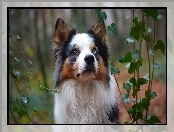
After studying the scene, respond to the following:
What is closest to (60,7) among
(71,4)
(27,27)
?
(71,4)

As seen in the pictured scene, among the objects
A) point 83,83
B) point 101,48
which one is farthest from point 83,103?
point 101,48

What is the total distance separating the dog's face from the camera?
324 centimetres

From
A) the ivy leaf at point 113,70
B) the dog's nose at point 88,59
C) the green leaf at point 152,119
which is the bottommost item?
the green leaf at point 152,119

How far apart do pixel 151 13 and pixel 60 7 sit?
0.74m

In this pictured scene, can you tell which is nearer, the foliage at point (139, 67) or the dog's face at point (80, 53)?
the dog's face at point (80, 53)

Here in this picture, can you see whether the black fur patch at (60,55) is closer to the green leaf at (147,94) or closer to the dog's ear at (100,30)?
the dog's ear at (100,30)

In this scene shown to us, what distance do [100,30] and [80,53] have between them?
0.27m

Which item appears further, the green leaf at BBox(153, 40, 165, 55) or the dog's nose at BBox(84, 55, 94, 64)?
the green leaf at BBox(153, 40, 165, 55)

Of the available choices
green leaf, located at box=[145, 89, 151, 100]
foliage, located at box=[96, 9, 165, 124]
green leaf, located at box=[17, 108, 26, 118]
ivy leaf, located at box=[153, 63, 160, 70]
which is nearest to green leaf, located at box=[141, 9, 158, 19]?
foliage, located at box=[96, 9, 165, 124]

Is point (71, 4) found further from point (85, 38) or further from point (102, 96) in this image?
point (102, 96)

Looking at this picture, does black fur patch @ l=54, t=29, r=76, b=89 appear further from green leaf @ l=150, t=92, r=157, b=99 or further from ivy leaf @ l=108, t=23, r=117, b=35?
green leaf @ l=150, t=92, r=157, b=99

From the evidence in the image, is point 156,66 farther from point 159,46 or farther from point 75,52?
point 75,52

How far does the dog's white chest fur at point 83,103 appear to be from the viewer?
130 inches

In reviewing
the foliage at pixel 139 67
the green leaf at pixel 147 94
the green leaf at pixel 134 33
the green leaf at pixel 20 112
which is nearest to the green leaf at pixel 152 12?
the foliage at pixel 139 67
